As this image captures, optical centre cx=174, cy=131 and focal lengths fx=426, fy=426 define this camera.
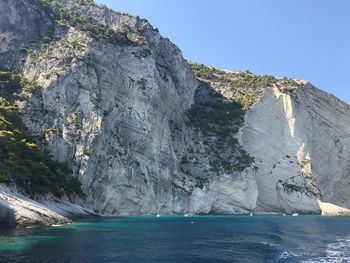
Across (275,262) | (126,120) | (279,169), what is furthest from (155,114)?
(275,262)

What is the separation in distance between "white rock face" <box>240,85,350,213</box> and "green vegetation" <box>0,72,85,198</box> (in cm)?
5560

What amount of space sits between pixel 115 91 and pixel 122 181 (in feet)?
74.1

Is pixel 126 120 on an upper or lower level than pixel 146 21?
lower

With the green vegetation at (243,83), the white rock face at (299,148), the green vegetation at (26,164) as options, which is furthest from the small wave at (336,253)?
the green vegetation at (243,83)

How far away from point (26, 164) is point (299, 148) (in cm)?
7867

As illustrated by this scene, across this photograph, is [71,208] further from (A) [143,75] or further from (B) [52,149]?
(A) [143,75]

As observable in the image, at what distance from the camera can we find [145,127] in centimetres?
9906

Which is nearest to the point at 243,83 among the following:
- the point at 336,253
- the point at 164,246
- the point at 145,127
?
the point at 145,127

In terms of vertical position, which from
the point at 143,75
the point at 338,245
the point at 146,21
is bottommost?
the point at 338,245

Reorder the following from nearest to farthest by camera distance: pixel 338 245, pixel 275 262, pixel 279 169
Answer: pixel 275 262, pixel 338 245, pixel 279 169

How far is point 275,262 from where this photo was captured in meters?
33.0

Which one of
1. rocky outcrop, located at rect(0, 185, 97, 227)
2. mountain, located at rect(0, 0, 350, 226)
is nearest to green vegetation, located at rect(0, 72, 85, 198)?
mountain, located at rect(0, 0, 350, 226)

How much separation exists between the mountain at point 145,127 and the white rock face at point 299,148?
308mm

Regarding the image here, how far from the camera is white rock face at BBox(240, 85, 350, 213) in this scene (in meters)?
112
